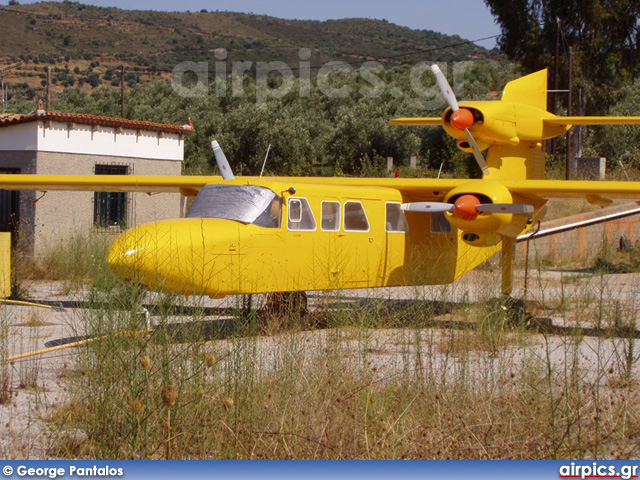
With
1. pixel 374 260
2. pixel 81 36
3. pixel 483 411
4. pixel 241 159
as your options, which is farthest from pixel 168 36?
pixel 483 411

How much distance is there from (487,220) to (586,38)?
94.2 feet

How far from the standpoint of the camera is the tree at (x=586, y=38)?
35781 millimetres

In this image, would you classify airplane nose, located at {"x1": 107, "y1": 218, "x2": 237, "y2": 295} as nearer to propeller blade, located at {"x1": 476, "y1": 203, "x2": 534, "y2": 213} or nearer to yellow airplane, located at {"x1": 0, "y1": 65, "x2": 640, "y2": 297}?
yellow airplane, located at {"x1": 0, "y1": 65, "x2": 640, "y2": 297}

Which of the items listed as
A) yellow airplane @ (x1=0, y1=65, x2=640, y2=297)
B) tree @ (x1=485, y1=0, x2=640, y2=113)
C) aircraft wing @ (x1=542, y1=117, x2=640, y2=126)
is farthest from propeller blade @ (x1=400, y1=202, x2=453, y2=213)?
tree @ (x1=485, y1=0, x2=640, y2=113)

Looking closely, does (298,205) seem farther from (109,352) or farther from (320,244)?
(109,352)

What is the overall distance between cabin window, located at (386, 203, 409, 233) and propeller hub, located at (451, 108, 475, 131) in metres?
1.70

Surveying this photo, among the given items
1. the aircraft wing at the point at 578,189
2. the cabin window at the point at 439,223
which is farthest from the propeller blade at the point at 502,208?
the cabin window at the point at 439,223

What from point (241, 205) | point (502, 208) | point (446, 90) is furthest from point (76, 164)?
point (502, 208)

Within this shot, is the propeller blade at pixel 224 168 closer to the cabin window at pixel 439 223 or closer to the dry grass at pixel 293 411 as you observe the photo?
the cabin window at pixel 439 223

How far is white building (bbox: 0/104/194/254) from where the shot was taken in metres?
19.1

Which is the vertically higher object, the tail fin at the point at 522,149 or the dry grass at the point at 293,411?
the tail fin at the point at 522,149

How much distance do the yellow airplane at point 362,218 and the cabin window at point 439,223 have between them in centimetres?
2

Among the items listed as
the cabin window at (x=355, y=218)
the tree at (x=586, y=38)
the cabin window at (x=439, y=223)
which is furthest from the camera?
the tree at (x=586, y=38)

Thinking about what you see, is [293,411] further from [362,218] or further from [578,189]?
[578,189]
